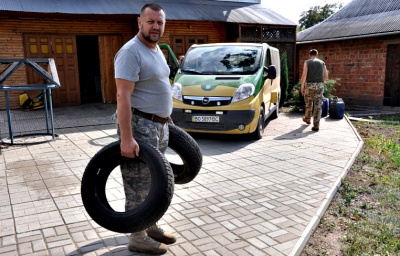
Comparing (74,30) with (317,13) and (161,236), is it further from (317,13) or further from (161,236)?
(317,13)

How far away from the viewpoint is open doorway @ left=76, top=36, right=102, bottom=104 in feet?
51.7

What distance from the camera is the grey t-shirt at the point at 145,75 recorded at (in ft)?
8.91

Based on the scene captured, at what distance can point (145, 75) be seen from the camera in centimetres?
283

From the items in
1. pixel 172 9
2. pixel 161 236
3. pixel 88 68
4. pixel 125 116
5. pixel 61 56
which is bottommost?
pixel 161 236

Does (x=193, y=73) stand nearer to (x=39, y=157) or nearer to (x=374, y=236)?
(x=39, y=157)

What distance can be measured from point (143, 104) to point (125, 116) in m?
0.26

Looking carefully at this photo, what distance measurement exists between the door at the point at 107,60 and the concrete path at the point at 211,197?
20.4 feet

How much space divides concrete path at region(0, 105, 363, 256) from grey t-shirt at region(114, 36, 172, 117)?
129 cm

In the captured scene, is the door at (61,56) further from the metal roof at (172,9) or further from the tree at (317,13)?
the tree at (317,13)

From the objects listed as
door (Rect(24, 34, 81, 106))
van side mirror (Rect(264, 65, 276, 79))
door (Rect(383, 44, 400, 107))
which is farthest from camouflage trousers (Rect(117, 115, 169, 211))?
door (Rect(383, 44, 400, 107))

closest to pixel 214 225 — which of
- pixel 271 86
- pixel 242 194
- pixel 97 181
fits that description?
pixel 242 194

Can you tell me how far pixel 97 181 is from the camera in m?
3.05

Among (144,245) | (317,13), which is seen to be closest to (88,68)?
(144,245)

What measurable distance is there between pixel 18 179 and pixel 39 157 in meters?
1.24
